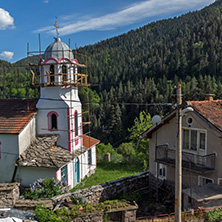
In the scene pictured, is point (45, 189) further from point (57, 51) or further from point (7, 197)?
point (57, 51)

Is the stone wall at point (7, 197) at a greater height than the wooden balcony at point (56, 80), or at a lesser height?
lesser

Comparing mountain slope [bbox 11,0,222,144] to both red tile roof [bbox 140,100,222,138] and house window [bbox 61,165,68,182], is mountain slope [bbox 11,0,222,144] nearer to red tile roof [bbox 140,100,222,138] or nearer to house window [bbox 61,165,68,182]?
house window [bbox 61,165,68,182]

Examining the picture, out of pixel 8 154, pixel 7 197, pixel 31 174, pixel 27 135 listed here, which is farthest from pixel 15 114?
pixel 7 197

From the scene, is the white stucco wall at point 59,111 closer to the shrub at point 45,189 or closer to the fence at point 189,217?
the shrub at point 45,189

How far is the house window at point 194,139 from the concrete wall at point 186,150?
269 millimetres

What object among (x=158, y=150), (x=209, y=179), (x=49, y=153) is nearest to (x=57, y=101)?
(x=49, y=153)

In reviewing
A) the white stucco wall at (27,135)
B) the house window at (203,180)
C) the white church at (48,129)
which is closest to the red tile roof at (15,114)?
the white church at (48,129)

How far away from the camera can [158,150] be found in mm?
15922

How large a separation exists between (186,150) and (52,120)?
11290mm

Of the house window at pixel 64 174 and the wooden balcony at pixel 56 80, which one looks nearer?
the house window at pixel 64 174

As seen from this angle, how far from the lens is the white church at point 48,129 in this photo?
17.6 metres

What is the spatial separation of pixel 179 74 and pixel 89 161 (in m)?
86.7

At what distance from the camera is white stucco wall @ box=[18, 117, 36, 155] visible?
1777cm

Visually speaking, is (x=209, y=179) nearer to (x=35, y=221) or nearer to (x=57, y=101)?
(x=35, y=221)
